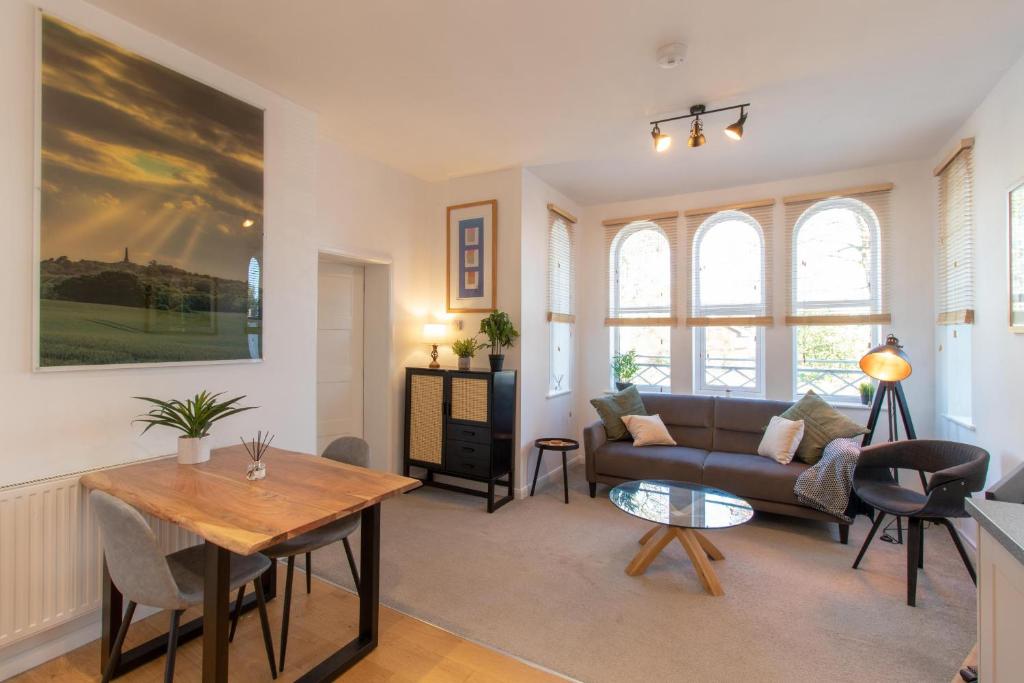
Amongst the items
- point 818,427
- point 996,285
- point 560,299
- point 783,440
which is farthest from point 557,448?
point 996,285

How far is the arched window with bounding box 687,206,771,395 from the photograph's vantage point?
4.73 meters

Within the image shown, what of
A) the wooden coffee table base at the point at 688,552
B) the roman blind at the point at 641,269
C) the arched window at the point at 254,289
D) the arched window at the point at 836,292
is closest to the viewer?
the wooden coffee table base at the point at 688,552

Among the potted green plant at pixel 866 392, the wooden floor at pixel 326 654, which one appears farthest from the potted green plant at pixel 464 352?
the potted green plant at pixel 866 392

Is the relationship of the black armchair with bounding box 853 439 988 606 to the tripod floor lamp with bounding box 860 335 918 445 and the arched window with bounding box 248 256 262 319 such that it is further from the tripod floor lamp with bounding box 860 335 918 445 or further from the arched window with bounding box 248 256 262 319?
the arched window with bounding box 248 256 262 319

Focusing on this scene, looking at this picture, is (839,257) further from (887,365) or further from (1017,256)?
(1017,256)

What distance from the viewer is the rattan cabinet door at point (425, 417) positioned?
4195 mm

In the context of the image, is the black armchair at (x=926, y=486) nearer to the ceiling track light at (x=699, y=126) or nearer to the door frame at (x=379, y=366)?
the ceiling track light at (x=699, y=126)

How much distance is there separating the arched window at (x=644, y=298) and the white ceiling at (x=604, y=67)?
135cm

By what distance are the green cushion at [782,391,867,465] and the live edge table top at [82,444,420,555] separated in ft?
10.7

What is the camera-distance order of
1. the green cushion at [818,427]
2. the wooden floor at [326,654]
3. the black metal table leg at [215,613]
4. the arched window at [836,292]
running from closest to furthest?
the black metal table leg at [215,613], the wooden floor at [326,654], the green cushion at [818,427], the arched window at [836,292]

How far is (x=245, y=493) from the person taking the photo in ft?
6.28

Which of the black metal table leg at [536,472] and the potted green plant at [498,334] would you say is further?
the black metal table leg at [536,472]

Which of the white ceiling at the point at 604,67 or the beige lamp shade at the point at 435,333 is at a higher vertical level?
the white ceiling at the point at 604,67

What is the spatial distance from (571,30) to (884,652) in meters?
3.30
